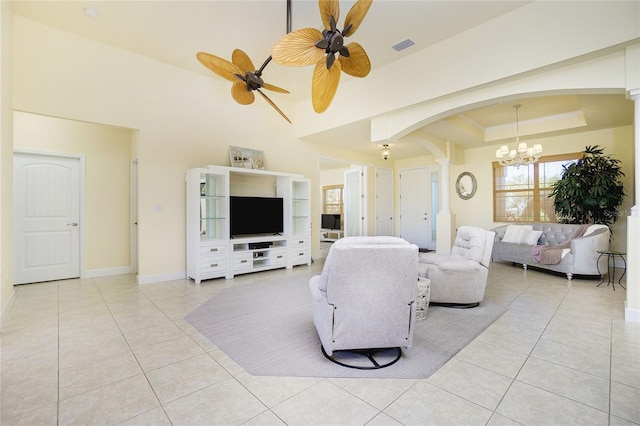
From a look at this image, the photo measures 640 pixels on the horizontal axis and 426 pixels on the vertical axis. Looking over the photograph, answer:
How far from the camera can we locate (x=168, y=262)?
15.2ft

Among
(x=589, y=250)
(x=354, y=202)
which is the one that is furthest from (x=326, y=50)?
(x=354, y=202)

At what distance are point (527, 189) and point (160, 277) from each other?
7736mm

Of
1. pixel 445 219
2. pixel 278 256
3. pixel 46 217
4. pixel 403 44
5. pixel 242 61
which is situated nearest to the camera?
pixel 242 61

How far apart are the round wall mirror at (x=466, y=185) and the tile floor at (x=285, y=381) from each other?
4717mm

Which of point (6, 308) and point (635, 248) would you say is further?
point (6, 308)

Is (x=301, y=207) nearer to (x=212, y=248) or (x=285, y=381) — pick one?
(x=212, y=248)

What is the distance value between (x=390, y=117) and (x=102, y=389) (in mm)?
4651

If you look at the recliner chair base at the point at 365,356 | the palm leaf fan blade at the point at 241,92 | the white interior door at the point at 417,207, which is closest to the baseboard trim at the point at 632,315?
the recliner chair base at the point at 365,356

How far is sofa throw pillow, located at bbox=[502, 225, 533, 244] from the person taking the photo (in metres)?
5.79

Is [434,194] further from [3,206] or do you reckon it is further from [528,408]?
[3,206]

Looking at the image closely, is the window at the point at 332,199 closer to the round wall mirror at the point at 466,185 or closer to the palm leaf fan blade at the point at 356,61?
the round wall mirror at the point at 466,185

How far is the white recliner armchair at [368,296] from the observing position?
2004 mm

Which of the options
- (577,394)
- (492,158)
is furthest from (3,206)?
(492,158)

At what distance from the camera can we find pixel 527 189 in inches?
264
